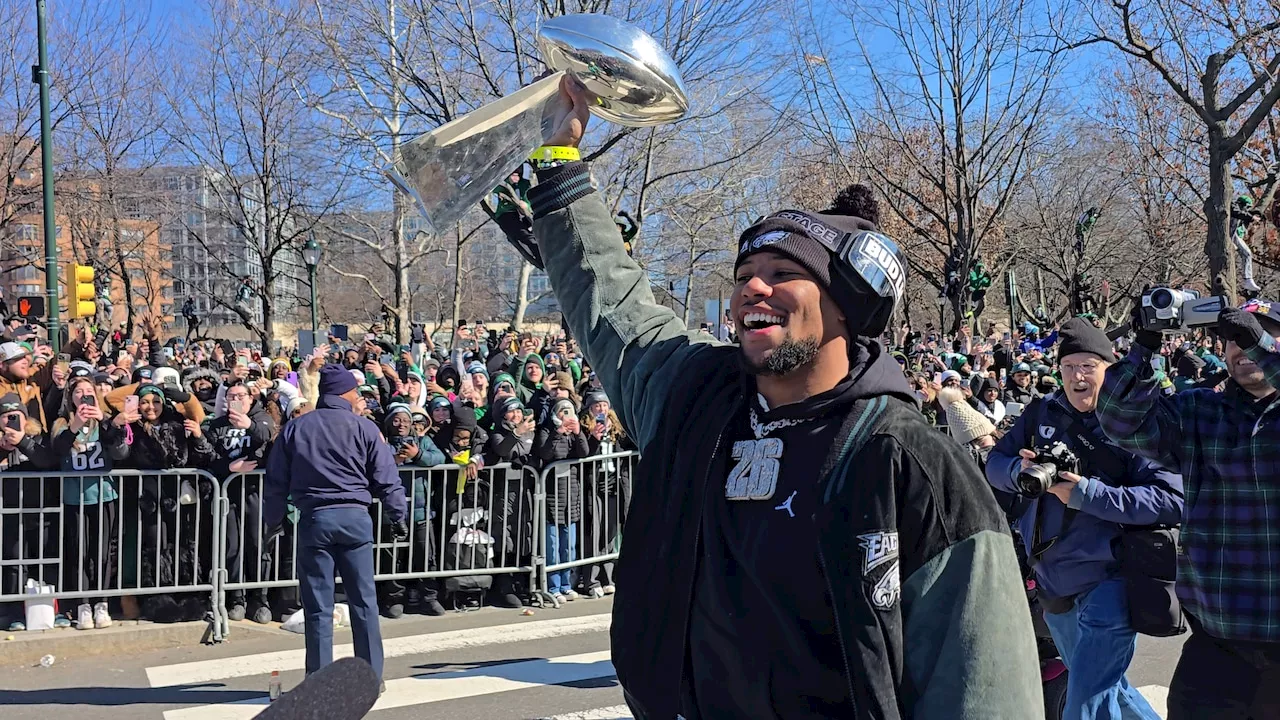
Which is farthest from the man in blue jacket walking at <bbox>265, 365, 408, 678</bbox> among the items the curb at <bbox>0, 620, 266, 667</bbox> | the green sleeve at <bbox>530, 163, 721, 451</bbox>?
the green sleeve at <bbox>530, 163, 721, 451</bbox>

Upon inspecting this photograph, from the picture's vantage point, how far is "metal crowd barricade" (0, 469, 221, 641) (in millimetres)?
7430

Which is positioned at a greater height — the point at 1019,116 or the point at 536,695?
the point at 1019,116

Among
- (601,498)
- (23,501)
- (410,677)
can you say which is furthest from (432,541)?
(23,501)

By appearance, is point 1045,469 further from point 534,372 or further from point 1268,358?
point 534,372

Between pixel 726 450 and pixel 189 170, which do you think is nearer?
pixel 726 450

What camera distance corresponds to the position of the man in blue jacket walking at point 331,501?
19.5 feet

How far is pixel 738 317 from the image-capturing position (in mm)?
2008

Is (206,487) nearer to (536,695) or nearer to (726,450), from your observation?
(536,695)

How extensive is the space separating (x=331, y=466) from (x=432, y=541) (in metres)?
2.50

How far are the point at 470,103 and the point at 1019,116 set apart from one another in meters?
10.8

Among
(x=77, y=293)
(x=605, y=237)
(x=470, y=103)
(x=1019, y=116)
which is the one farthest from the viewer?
(x=1019, y=116)

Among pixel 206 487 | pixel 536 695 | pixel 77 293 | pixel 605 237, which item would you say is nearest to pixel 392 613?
pixel 206 487

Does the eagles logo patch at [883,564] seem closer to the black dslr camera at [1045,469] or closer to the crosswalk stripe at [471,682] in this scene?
the black dslr camera at [1045,469]

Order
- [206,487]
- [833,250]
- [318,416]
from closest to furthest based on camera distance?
[833,250] → [318,416] → [206,487]
